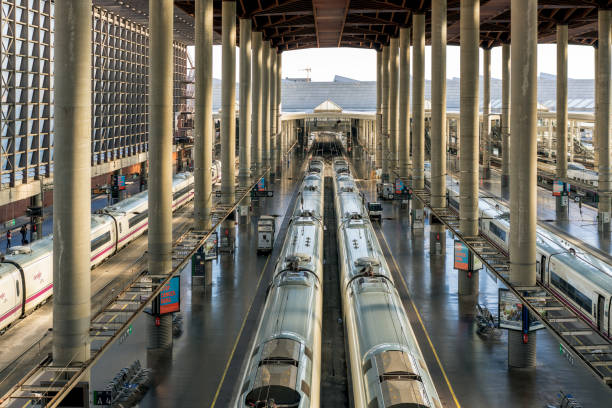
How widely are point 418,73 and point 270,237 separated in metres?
18.5

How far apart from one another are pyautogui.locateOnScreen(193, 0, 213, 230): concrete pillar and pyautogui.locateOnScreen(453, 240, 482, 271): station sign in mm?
13502

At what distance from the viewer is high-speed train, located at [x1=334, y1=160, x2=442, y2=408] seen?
1464 cm

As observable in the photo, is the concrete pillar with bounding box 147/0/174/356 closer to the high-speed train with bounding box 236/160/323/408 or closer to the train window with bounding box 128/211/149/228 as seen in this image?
the high-speed train with bounding box 236/160/323/408

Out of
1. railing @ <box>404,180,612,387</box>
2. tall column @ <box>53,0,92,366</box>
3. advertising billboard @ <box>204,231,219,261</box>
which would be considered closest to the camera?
tall column @ <box>53,0,92,366</box>

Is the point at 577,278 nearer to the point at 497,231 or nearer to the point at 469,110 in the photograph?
the point at 469,110

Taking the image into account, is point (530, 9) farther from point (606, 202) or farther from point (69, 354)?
point (606, 202)

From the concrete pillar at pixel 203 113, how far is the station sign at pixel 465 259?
13.5 meters

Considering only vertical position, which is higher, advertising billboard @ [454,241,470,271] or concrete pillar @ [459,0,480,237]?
concrete pillar @ [459,0,480,237]

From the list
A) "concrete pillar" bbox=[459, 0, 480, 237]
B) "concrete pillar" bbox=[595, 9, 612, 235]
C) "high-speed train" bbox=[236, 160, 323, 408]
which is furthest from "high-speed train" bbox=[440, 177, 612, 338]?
"concrete pillar" bbox=[595, 9, 612, 235]

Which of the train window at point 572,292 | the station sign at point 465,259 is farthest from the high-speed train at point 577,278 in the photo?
the station sign at point 465,259

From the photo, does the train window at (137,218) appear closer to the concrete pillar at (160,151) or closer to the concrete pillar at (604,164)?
the concrete pillar at (160,151)

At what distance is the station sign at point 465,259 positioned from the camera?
102 ft

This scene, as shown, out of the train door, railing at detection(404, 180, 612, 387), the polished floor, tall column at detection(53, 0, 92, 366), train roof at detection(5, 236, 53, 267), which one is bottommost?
the polished floor

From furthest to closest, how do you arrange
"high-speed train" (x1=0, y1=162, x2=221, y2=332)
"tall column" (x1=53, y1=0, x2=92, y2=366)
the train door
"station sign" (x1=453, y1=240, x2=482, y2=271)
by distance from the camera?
"station sign" (x1=453, y1=240, x2=482, y2=271)
"high-speed train" (x1=0, y1=162, x2=221, y2=332)
the train door
"tall column" (x1=53, y1=0, x2=92, y2=366)
